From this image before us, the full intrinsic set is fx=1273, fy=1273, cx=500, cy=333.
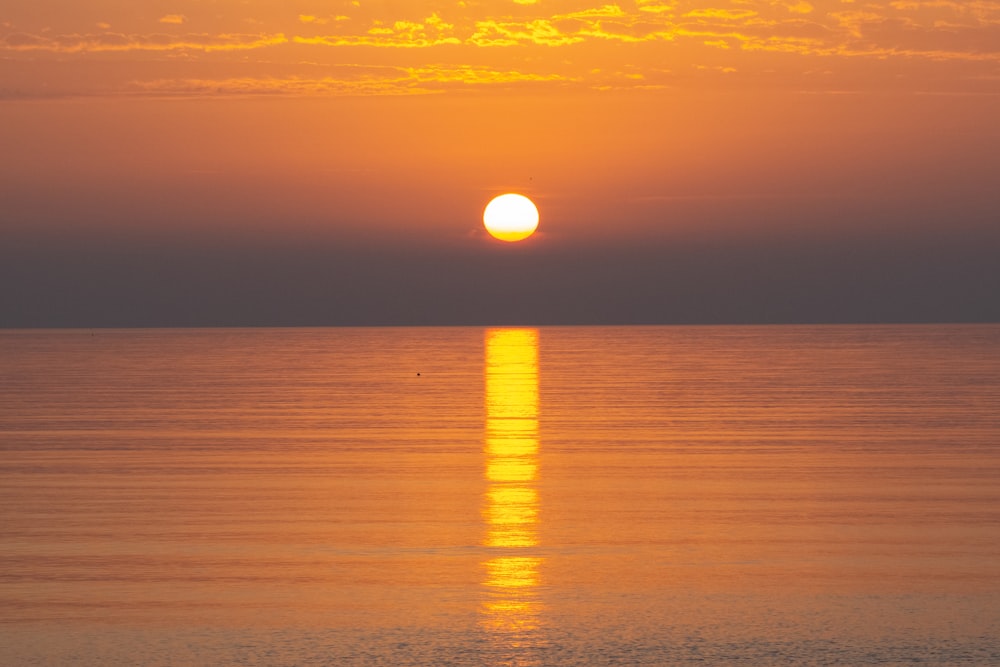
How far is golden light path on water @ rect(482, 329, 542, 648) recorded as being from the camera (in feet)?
55.2

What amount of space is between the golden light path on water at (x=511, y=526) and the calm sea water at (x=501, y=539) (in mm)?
69

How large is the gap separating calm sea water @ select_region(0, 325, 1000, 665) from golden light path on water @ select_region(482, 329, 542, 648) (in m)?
0.07

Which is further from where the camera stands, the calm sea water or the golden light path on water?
the golden light path on water

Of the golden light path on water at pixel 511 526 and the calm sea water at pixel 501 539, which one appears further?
the golden light path on water at pixel 511 526

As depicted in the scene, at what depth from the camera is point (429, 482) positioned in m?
29.3

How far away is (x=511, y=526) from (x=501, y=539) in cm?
136

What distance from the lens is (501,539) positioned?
22203mm

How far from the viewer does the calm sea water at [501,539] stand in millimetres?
15867

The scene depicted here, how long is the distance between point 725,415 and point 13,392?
123ft

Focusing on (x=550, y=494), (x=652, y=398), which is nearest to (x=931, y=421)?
(x=652, y=398)

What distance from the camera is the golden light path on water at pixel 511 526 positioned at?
1681 cm

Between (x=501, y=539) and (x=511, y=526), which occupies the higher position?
(x=511, y=526)

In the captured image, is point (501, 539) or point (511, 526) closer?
point (501, 539)

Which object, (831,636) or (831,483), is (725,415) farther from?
(831,636)
